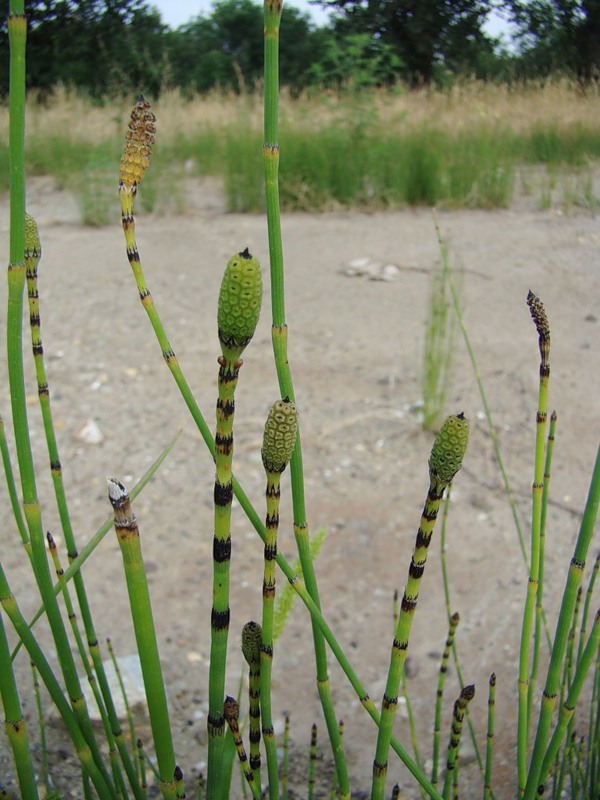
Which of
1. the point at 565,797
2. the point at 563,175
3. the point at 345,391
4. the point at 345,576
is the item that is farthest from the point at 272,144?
the point at 563,175

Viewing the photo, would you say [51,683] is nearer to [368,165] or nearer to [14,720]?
[14,720]

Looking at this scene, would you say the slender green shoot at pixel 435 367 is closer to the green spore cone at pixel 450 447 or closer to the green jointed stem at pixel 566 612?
the green jointed stem at pixel 566 612

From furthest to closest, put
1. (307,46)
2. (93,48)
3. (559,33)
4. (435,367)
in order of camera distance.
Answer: (307,46) < (559,33) < (93,48) < (435,367)

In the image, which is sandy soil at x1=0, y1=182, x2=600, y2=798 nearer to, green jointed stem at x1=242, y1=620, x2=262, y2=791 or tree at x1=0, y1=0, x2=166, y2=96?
green jointed stem at x1=242, y1=620, x2=262, y2=791

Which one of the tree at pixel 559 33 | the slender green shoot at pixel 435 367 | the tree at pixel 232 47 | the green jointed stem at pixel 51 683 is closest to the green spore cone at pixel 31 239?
A: the green jointed stem at pixel 51 683

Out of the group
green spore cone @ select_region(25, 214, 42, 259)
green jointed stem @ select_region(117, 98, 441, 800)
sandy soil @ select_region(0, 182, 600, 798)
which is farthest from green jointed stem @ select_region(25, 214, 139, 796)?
sandy soil @ select_region(0, 182, 600, 798)

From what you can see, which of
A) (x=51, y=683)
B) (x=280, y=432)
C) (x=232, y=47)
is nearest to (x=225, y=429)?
(x=280, y=432)
